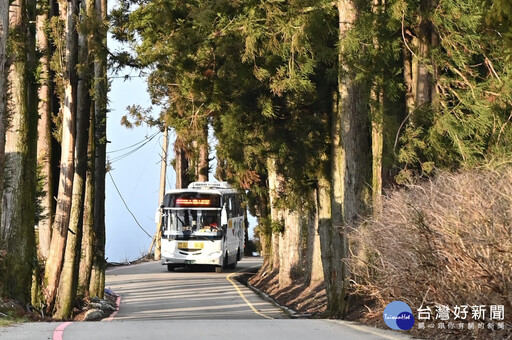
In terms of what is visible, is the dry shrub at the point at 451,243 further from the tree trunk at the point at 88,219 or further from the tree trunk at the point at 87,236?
the tree trunk at the point at 87,236

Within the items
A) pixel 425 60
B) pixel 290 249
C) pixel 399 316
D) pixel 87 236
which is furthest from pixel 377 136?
pixel 290 249

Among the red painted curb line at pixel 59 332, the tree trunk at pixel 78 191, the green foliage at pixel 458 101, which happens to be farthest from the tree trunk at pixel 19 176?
the green foliage at pixel 458 101

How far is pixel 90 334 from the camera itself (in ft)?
39.7

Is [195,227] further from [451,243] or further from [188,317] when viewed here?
[451,243]

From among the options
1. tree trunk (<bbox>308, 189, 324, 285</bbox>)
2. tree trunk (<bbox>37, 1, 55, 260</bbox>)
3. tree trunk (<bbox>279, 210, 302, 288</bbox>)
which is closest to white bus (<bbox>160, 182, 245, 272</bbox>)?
tree trunk (<bbox>279, 210, 302, 288</bbox>)

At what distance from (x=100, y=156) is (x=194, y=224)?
16.0m

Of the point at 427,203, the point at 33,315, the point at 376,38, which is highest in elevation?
the point at 376,38

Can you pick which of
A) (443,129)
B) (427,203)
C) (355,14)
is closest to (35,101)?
(355,14)

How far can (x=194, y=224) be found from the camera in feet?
140

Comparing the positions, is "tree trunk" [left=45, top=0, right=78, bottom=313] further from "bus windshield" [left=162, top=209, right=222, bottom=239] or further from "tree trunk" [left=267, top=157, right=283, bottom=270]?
"bus windshield" [left=162, top=209, right=222, bottom=239]

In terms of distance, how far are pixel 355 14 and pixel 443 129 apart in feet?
9.63

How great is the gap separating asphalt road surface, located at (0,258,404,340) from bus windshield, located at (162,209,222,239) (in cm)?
171

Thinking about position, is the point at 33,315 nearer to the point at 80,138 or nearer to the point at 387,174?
the point at 80,138

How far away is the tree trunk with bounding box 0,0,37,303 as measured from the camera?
63.5 feet
